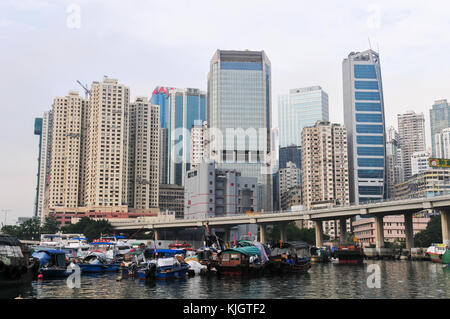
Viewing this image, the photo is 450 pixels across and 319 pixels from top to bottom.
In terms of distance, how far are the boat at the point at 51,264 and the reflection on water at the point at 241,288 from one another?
1395 millimetres

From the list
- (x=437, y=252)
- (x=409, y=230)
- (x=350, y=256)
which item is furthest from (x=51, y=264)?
(x=409, y=230)

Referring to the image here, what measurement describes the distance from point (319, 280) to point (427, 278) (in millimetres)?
12140

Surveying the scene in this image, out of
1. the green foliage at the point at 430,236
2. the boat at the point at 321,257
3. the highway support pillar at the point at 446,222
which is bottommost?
the boat at the point at 321,257

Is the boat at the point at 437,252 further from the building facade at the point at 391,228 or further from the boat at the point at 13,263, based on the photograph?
the building facade at the point at 391,228

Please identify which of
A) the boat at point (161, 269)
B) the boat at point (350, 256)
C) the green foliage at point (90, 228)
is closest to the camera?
the boat at point (161, 269)

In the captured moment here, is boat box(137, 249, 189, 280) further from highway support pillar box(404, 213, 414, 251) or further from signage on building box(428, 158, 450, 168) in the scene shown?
highway support pillar box(404, 213, 414, 251)

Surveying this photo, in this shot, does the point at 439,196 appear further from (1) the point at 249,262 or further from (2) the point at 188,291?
(2) the point at 188,291

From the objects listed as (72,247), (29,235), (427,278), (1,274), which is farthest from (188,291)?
(29,235)

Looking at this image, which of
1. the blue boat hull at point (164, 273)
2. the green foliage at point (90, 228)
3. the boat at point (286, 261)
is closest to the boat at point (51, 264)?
the blue boat hull at point (164, 273)

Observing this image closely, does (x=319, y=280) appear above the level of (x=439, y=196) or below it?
below

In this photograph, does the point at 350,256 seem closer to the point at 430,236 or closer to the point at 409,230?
the point at 409,230

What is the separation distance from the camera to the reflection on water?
38.2m

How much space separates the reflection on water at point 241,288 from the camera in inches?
1503

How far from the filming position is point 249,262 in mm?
56219
